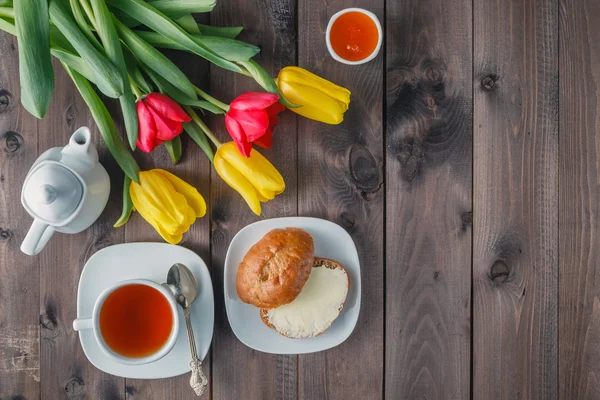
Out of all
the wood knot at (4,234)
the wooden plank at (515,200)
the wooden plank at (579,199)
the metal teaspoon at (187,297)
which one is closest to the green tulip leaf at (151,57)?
the metal teaspoon at (187,297)

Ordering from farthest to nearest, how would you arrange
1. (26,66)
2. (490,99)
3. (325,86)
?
(490,99)
(325,86)
(26,66)

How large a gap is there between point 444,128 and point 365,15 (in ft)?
0.86

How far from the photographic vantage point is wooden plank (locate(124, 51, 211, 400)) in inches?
39.8

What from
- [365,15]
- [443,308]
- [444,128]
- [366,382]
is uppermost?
[365,15]

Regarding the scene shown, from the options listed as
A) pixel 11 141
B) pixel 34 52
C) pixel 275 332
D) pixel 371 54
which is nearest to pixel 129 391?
pixel 275 332

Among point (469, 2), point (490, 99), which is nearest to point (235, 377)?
point (490, 99)

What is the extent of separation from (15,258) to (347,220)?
0.64m

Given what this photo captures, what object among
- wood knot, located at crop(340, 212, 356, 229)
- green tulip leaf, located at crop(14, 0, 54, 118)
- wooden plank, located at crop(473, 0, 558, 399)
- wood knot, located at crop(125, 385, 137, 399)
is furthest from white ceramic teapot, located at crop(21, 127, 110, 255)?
wooden plank, located at crop(473, 0, 558, 399)

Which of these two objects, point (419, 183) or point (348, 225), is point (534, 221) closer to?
point (419, 183)

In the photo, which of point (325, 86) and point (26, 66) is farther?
point (325, 86)

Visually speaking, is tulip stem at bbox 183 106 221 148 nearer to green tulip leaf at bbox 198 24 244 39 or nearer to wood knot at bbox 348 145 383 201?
green tulip leaf at bbox 198 24 244 39

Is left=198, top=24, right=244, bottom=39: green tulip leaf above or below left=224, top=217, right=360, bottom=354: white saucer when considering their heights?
above

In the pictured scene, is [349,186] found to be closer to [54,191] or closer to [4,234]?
[54,191]

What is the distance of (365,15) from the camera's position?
0.97m
